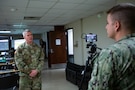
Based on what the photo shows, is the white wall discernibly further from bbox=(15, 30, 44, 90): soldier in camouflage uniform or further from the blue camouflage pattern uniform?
the blue camouflage pattern uniform

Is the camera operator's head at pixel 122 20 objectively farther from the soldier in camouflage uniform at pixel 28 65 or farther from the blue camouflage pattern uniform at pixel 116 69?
the soldier in camouflage uniform at pixel 28 65

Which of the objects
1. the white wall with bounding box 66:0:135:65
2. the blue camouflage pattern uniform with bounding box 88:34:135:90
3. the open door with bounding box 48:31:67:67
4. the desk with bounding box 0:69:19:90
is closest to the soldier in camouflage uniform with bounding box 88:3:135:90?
the blue camouflage pattern uniform with bounding box 88:34:135:90

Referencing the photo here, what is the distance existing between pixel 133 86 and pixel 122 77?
2.7 inches

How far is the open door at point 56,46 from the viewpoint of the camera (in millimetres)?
9555

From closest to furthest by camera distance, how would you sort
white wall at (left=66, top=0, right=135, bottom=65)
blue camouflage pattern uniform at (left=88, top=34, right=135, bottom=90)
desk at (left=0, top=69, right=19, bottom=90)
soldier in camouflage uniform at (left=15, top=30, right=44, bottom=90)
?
1. blue camouflage pattern uniform at (left=88, top=34, right=135, bottom=90)
2. soldier in camouflage uniform at (left=15, top=30, right=44, bottom=90)
3. desk at (left=0, top=69, right=19, bottom=90)
4. white wall at (left=66, top=0, right=135, bottom=65)

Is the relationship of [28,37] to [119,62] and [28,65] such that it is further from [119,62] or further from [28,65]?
[119,62]

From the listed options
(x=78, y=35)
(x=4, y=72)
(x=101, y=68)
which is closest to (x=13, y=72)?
(x=4, y=72)

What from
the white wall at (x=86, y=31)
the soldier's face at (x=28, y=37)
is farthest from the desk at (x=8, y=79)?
the white wall at (x=86, y=31)

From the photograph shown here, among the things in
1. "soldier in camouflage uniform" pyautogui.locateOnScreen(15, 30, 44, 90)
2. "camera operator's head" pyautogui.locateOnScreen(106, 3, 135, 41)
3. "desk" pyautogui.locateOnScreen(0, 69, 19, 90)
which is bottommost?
"desk" pyautogui.locateOnScreen(0, 69, 19, 90)

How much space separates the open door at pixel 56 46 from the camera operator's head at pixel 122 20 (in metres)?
8.68

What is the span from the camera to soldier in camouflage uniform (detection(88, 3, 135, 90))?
2.60 feet

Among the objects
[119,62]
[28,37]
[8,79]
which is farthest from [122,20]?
[8,79]

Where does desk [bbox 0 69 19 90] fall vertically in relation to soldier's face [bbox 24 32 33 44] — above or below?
below

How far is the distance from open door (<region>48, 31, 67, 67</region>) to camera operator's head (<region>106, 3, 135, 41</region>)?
868cm
